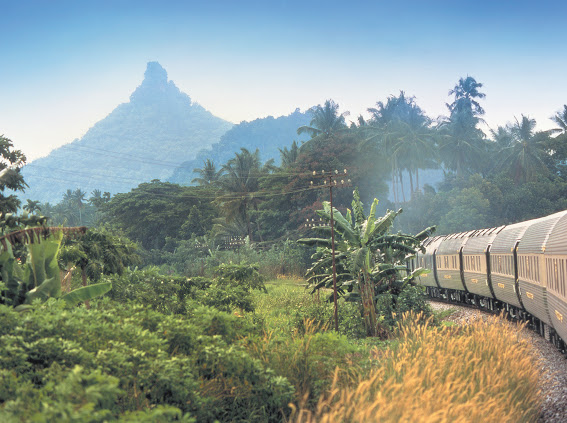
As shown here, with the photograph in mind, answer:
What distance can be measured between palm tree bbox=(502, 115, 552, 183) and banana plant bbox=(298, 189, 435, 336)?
2028 inches

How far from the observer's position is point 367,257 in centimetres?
1705

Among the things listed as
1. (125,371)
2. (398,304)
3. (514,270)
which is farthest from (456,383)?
(514,270)

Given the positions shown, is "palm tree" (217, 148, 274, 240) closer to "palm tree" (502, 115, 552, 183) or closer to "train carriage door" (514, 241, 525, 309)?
"palm tree" (502, 115, 552, 183)

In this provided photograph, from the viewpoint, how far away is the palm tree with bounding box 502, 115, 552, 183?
2616 inches

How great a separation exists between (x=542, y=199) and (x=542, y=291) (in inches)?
1985

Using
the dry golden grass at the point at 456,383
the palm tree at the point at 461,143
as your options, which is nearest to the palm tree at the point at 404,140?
the palm tree at the point at 461,143

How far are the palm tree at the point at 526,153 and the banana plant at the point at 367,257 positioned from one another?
51510mm

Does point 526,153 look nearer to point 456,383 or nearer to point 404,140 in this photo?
point 404,140

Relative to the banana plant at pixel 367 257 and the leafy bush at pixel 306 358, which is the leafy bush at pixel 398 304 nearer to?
the banana plant at pixel 367 257

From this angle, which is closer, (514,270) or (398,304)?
(398,304)

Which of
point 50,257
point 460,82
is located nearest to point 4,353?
point 50,257

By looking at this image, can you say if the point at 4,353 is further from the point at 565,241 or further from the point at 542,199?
the point at 542,199

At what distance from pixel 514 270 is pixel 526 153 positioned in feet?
172

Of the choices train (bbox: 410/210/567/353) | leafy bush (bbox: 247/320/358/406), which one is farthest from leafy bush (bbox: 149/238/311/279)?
leafy bush (bbox: 247/320/358/406)
